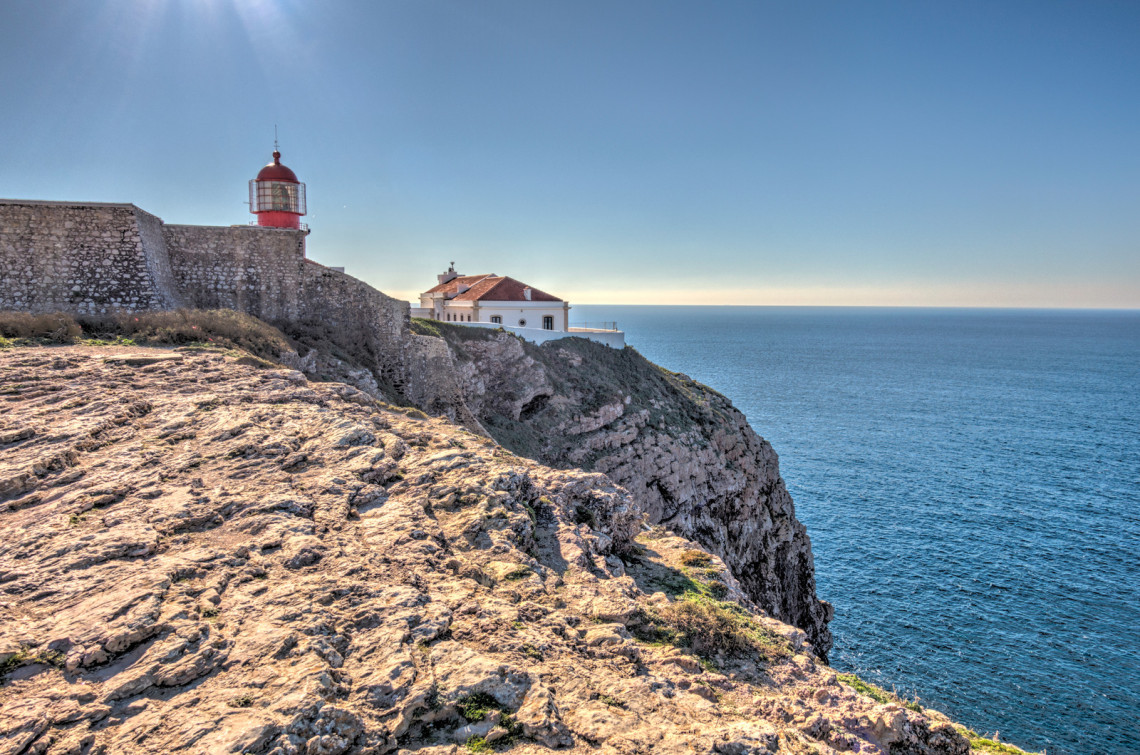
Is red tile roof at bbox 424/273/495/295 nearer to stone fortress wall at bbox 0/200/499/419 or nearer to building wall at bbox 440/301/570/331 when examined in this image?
building wall at bbox 440/301/570/331

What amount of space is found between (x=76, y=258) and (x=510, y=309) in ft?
92.9

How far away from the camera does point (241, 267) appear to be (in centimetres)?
1766

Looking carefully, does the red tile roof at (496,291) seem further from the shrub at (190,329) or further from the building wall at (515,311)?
the shrub at (190,329)

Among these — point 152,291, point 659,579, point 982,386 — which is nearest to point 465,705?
point 659,579

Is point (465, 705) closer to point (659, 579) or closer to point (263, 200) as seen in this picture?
point (659, 579)

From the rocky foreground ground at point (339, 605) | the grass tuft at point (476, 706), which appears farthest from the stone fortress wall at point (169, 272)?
the grass tuft at point (476, 706)

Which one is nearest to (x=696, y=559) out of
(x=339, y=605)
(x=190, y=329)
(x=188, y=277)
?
(x=339, y=605)

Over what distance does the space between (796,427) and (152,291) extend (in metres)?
53.0

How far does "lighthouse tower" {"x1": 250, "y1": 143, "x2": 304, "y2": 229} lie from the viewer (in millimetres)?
19266

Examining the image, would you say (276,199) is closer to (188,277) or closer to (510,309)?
(188,277)

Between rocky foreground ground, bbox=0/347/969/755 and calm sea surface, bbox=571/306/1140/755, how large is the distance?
63.2ft

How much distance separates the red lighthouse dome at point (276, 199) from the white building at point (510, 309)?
65.0ft

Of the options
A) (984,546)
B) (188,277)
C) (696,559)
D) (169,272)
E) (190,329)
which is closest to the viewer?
(696,559)

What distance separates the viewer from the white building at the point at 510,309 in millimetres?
40062
